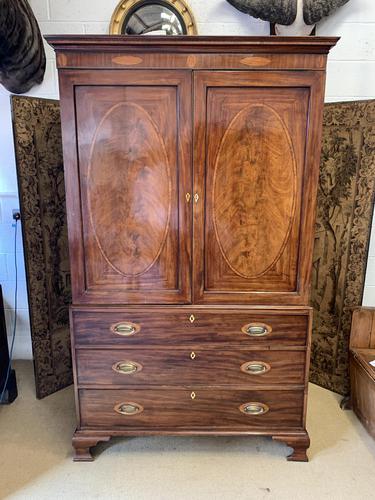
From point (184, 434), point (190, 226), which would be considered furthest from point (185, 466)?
point (190, 226)

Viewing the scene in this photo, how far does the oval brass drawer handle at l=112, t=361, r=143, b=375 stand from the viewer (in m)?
1.73

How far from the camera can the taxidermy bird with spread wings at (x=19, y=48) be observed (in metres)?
1.72

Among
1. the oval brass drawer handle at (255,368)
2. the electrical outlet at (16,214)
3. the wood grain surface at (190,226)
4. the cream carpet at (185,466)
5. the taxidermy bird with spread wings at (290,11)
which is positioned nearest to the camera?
the wood grain surface at (190,226)

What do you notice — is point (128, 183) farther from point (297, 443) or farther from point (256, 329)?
point (297, 443)

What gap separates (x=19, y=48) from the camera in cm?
186

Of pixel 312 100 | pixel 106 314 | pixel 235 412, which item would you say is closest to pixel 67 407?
pixel 106 314

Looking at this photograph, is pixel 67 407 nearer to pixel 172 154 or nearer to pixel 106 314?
pixel 106 314

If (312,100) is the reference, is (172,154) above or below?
below

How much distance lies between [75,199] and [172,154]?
0.45 m

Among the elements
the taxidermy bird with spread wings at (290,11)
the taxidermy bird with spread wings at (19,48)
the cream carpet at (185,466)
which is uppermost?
the taxidermy bird with spread wings at (290,11)

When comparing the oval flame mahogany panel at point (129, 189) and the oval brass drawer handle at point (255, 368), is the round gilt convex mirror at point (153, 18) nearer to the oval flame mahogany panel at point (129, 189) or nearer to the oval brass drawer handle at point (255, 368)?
the oval flame mahogany panel at point (129, 189)

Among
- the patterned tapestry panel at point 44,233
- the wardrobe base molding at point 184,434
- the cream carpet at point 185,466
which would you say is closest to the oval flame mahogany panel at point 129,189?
the patterned tapestry panel at point 44,233

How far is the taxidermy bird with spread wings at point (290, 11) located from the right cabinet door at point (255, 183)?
661 millimetres

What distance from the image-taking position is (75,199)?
5.21 feet
